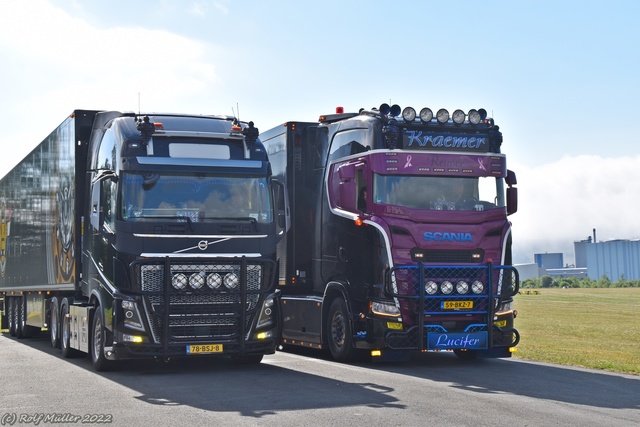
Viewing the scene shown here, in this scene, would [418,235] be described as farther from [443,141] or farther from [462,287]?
[443,141]

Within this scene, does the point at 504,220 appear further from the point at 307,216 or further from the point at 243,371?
the point at 243,371

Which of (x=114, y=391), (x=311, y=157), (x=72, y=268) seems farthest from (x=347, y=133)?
(x=114, y=391)

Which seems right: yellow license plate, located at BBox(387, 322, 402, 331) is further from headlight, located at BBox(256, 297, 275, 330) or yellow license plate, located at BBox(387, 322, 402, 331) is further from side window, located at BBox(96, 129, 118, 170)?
side window, located at BBox(96, 129, 118, 170)

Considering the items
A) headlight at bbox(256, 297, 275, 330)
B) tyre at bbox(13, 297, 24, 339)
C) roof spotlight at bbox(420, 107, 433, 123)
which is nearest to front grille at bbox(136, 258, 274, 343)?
headlight at bbox(256, 297, 275, 330)

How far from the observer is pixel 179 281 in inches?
597

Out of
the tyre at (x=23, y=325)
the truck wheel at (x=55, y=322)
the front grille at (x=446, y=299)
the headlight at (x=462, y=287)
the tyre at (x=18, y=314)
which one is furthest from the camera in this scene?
the tyre at (x=18, y=314)

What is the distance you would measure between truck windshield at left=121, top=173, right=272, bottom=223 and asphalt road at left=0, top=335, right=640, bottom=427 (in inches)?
99.8

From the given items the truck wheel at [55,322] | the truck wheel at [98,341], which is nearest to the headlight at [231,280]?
the truck wheel at [98,341]

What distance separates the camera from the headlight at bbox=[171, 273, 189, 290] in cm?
1512

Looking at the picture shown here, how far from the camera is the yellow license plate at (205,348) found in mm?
15156

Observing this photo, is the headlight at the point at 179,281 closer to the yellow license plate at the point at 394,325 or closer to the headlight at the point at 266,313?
the headlight at the point at 266,313

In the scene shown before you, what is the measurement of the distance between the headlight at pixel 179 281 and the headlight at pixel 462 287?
471 cm

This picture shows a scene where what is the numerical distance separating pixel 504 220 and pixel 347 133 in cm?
325

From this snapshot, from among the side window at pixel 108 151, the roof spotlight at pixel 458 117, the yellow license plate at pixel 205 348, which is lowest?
the yellow license plate at pixel 205 348
